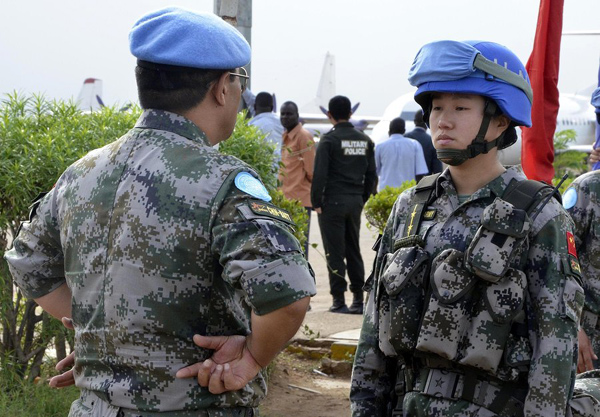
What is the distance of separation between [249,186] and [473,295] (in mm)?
834

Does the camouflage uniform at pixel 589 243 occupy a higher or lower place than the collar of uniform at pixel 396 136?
higher

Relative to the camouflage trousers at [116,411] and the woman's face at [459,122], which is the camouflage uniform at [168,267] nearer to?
the camouflage trousers at [116,411]

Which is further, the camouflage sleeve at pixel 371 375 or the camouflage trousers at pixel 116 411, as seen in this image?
the camouflage sleeve at pixel 371 375

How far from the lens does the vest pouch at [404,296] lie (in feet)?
8.63

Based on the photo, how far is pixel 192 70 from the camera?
2.27m

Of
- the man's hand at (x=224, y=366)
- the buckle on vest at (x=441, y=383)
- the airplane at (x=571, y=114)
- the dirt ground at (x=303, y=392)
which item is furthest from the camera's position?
the airplane at (x=571, y=114)

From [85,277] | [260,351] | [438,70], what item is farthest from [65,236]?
[438,70]

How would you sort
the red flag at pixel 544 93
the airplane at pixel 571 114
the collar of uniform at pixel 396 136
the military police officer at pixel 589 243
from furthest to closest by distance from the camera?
the airplane at pixel 571 114, the collar of uniform at pixel 396 136, the red flag at pixel 544 93, the military police officer at pixel 589 243

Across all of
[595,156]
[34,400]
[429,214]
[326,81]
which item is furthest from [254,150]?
[326,81]

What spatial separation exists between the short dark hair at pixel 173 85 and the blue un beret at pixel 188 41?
0.03m

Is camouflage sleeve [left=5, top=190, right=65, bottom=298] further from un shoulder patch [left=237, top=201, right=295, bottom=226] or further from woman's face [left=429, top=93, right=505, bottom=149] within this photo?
woman's face [left=429, top=93, right=505, bottom=149]

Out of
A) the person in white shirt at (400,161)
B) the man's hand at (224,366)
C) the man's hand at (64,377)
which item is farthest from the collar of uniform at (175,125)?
the person in white shirt at (400,161)

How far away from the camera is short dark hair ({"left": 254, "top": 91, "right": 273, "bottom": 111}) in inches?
351

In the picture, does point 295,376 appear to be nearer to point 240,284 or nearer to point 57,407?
point 57,407
